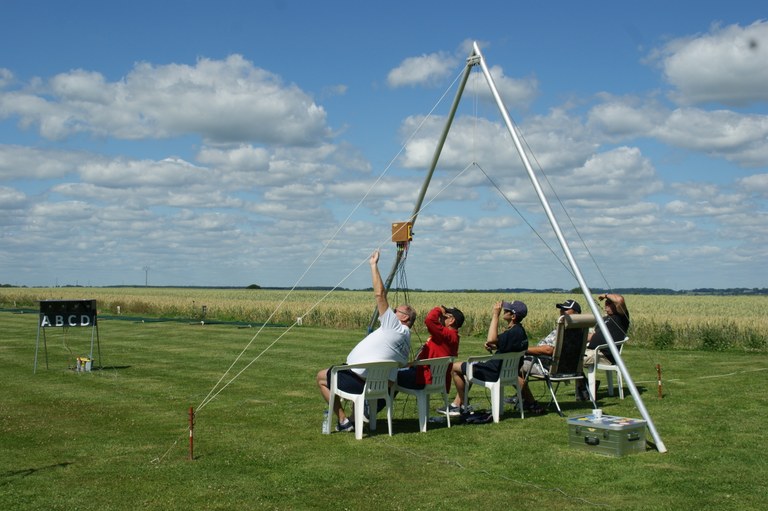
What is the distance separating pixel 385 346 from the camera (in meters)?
9.08

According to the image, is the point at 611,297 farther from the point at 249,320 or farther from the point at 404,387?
the point at 249,320

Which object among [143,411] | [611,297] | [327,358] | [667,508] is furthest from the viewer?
[327,358]

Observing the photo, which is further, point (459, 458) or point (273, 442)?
point (273, 442)

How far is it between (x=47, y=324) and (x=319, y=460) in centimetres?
1036

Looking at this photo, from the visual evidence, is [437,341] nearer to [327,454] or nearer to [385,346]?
[385,346]

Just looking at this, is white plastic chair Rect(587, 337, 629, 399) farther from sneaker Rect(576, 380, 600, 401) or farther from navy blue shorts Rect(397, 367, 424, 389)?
navy blue shorts Rect(397, 367, 424, 389)

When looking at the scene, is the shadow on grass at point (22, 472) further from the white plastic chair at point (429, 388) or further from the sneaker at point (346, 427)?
the white plastic chair at point (429, 388)

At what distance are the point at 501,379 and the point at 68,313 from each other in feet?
33.7

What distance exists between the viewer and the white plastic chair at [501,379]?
988cm

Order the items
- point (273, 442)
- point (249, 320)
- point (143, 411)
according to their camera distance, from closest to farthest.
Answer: point (273, 442)
point (143, 411)
point (249, 320)

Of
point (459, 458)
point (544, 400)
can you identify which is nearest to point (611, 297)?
point (544, 400)

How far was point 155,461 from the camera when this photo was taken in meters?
7.96

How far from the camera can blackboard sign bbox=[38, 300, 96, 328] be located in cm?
1641

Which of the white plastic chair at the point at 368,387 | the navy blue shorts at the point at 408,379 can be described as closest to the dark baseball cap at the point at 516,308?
the navy blue shorts at the point at 408,379
